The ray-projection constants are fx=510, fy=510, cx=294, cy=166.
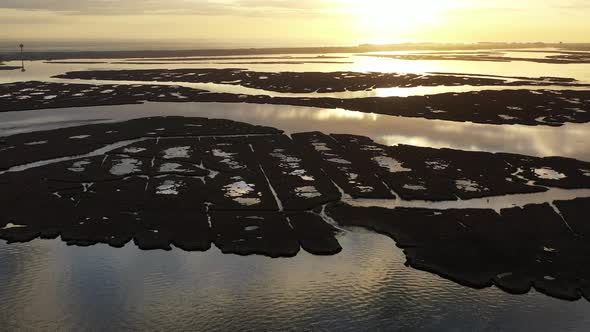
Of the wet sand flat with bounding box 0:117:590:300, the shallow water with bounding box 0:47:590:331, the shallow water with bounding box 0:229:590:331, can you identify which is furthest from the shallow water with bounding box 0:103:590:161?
the shallow water with bounding box 0:229:590:331

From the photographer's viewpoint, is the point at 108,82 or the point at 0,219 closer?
the point at 0,219

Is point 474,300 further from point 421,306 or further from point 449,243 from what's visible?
point 449,243

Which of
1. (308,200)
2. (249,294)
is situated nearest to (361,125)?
(308,200)

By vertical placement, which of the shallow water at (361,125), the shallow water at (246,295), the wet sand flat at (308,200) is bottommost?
the shallow water at (246,295)

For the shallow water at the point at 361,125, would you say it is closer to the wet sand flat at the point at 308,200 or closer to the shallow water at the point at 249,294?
the wet sand flat at the point at 308,200

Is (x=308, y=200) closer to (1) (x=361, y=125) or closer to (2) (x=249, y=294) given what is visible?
(2) (x=249, y=294)

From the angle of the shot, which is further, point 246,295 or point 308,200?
point 308,200

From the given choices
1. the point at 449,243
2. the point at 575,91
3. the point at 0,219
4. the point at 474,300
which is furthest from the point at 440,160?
the point at 575,91

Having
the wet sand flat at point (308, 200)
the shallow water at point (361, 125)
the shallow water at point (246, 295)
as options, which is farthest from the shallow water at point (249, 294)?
the shallow water at point (361, 125)
